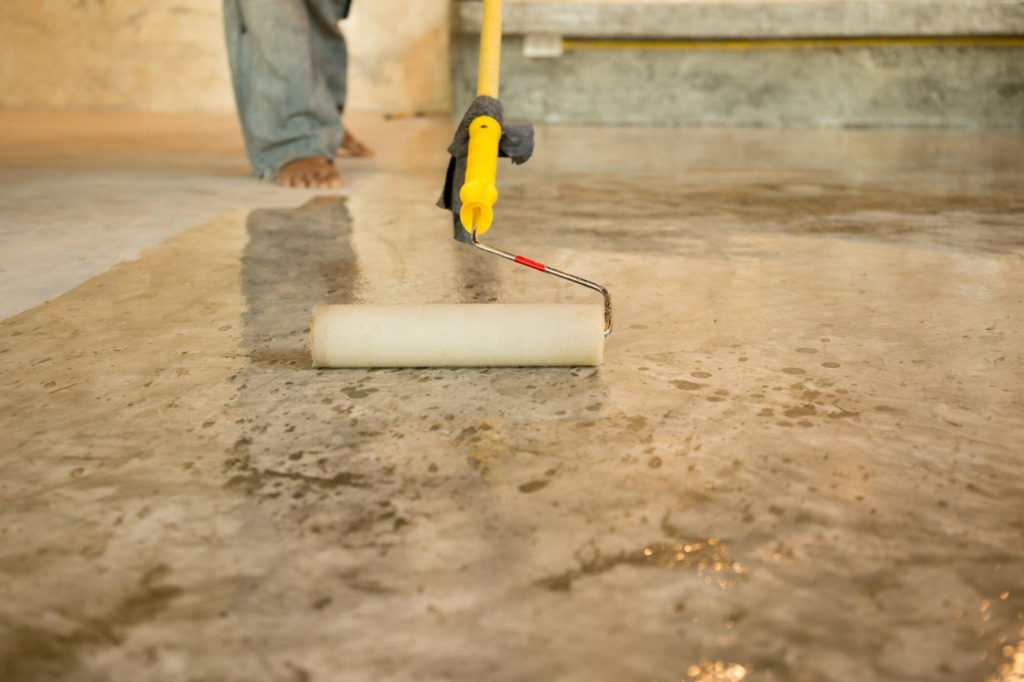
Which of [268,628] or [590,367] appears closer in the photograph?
[268,628]

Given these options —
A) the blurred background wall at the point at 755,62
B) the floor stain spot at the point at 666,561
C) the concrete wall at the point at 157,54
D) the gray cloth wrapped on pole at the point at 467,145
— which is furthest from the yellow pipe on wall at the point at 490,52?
the concrete wall at the point at 157,54

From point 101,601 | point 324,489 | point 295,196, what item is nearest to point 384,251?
point 295,196

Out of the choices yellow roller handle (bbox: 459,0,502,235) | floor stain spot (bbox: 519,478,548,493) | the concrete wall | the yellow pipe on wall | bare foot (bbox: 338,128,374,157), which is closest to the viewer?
floor stain spot (bbox: 519,478,548,493)

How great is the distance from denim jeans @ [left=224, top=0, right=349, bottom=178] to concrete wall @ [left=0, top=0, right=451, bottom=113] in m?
3.70

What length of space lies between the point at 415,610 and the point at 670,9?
4729 mm

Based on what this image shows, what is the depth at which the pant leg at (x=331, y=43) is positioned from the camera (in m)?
2.53

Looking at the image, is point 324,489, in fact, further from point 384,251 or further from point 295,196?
point 295,196

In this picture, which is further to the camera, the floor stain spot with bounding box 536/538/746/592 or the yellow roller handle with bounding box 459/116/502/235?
the yellow roller handle with bounding box 459/116/502/235

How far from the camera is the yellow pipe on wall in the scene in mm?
1129

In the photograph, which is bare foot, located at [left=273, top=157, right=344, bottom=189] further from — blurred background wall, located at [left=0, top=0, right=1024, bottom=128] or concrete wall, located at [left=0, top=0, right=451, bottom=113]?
concrete wall, located at [left=0, top=0, right=451, bottom=113]

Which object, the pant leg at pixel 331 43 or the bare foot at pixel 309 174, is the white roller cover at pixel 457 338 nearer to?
the bare foot at pixel 309 174

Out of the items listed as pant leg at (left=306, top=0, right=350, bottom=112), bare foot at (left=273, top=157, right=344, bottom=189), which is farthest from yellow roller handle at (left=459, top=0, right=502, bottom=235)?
pant leg at (left=306, top=0, right=350, bottom=112)

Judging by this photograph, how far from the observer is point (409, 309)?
89cm

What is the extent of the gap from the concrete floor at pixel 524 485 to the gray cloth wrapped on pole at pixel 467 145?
0.12 meters
